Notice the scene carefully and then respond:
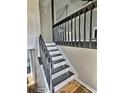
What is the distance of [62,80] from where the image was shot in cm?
415

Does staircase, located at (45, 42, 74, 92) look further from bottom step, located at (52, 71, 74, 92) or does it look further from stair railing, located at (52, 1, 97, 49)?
stair railing, located at (52, 1, 97, 49)

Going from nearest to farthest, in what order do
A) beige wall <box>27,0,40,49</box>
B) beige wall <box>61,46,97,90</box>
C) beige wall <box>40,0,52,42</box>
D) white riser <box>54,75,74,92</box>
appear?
beige wall <box>61,46,97,90</box> < white riser <box>54,75,74,92</box> < beige wall <box>27,0,40,49</box> < beige wall <box>40,0,52,42</box>

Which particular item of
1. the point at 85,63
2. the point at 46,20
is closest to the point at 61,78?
the point at 85,63

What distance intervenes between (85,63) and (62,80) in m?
0.77

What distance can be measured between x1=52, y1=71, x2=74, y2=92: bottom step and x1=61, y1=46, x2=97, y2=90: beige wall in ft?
0.97

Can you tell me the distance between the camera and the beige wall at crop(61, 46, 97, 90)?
366cm

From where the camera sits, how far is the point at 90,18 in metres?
3.86

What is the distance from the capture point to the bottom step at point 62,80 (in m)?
3.83

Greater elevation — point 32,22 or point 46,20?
point 46,20

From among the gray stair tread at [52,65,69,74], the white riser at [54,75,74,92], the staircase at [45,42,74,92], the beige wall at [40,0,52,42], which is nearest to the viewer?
the white riser at [54,75,74,92]

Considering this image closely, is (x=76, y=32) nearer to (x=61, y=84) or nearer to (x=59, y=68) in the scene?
(x=59, y=68)

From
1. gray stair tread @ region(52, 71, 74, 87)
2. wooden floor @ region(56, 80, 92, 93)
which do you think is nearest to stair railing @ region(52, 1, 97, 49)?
gray stair tread @ region(52, 71, 74, 87)
